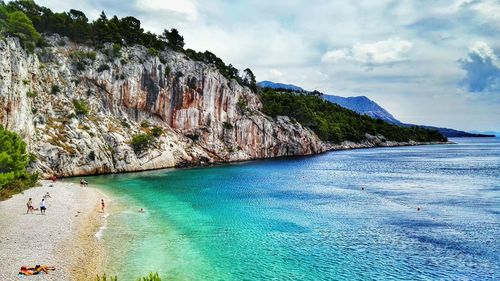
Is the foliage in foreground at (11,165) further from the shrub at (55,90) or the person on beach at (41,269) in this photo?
the shrub at (55,90)

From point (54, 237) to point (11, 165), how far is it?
24792 millimetres

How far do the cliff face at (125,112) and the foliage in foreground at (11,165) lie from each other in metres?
12.2

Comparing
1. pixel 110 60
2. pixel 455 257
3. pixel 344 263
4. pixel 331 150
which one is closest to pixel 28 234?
pixel 344 263

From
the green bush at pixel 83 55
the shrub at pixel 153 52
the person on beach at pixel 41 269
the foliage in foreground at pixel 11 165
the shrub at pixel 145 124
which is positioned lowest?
the person on beach at pixel 41 269

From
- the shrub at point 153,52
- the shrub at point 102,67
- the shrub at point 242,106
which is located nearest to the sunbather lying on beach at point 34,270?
the shrub at point 102,67

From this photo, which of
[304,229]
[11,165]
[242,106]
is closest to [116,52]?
[242,106]

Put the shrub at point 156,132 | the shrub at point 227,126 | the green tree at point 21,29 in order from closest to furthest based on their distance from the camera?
the green tree at point 21,29 → the shrub at point 156,132 → the shrub at point 227,126

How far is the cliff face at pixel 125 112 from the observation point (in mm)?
76906

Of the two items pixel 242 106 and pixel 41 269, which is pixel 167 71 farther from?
pixel 41 269

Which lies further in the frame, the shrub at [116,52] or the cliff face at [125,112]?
the shrub at [116,52]

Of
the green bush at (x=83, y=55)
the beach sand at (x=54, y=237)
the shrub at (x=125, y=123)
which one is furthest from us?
the green bush at (x=83, y=55)

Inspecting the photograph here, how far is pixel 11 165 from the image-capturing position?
53.1m

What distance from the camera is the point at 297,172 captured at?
95.9 metres

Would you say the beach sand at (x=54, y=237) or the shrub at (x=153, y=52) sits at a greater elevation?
the shrub at (x=153, y=52)
